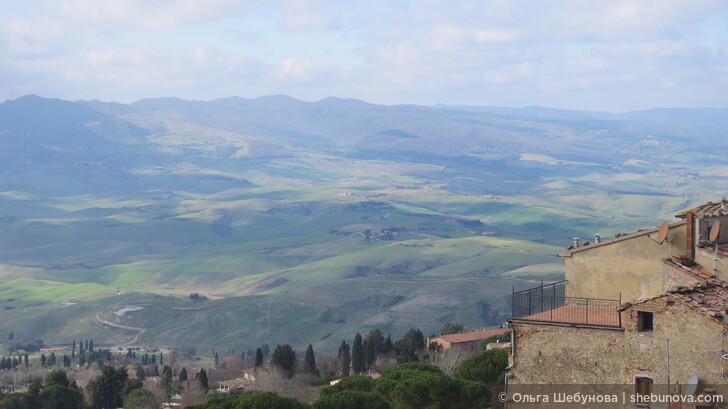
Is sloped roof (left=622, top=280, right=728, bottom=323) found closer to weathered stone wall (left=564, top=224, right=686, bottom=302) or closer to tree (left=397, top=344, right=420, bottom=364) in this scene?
weathered stone wall (left=564, top=224, right=686, bottom=302)

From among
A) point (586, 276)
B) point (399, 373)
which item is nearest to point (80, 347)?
point (399, 373)

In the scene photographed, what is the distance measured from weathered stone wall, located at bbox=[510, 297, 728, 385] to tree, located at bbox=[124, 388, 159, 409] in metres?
59.4

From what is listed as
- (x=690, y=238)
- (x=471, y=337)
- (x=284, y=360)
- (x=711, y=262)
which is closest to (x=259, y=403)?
(x=690, y=238)

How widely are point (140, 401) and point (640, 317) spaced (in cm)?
6392

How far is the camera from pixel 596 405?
954 inches

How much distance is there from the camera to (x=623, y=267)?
94.6 feet

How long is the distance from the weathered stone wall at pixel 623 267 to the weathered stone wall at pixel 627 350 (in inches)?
165

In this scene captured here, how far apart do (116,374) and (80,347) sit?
82603 mm

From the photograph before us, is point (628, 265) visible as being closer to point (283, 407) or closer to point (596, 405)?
point (596, 405)

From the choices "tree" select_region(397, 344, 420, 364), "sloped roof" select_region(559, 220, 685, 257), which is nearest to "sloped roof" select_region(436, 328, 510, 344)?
"tree" select_region(397, 344, 420, 364)

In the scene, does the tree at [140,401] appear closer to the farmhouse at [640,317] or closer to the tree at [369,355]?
the tree at [369,355]

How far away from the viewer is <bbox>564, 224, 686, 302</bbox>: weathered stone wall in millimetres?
27984

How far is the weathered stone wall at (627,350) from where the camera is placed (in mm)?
22438

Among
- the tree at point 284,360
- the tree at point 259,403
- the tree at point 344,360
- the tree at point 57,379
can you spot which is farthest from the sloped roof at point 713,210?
the tree at point 344,360
